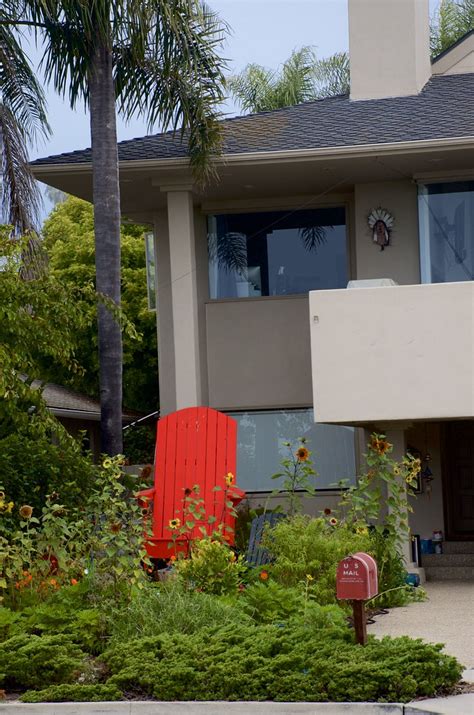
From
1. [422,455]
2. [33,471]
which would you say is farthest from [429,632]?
[422,455]

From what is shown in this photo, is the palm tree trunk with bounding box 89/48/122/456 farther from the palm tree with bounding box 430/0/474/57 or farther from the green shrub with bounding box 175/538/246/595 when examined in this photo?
the palm tree with bounding box 430/0/474/57

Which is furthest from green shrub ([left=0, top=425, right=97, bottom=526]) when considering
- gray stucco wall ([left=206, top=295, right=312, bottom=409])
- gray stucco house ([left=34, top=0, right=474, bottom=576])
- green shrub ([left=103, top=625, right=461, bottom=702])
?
green shrub ([left=103, top=625, right=461, bottom=702])

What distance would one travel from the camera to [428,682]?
6.65 metres

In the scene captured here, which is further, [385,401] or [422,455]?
[422,455]

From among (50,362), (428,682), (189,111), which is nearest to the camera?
(428,682)

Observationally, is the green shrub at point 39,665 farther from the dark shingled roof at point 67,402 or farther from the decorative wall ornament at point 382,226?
the dark shingled roof at point 67,402

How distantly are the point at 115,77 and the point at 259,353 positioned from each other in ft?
12.8

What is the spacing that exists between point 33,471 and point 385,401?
3604 mm

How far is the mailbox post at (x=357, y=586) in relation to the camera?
7184 mm

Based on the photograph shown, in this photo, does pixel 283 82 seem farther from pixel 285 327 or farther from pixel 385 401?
pixel 385 401

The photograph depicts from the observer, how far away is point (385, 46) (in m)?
16.0

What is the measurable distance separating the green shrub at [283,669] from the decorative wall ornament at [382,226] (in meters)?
8.29

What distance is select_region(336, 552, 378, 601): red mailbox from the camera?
7.19 meters

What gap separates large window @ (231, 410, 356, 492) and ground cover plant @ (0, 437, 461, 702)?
16.5ft
